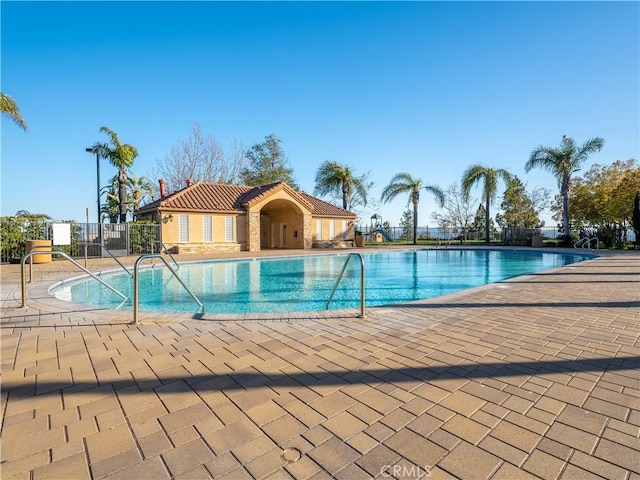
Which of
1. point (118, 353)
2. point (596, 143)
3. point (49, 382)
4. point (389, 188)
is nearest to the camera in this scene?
point (49, 382)

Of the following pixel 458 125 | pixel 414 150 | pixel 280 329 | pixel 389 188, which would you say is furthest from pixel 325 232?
pixel 280 329

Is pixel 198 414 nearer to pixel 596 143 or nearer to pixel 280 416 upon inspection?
pixel 280 416

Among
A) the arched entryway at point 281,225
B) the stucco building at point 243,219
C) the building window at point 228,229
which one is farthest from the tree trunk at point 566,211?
the building window at point 228,229

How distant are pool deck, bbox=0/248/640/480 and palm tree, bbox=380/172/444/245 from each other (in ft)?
84.9

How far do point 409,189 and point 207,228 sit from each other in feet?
58.6

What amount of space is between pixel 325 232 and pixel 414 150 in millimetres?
9760

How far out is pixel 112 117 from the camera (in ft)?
76.5

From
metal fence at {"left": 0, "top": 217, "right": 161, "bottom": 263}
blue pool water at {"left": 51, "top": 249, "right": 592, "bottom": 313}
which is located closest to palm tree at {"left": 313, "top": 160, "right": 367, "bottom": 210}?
blue pool water at {"left": 51, "top": 249, "right": 592, "bottom": 313}

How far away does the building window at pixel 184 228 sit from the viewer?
20422mm

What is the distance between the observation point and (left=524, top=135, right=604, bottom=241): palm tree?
914 inches

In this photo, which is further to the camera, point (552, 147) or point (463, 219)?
point (463, 219)

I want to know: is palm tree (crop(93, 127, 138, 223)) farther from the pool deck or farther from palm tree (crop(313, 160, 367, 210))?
the pool deck

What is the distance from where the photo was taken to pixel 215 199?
74.5 feet

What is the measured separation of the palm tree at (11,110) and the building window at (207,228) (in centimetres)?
985
